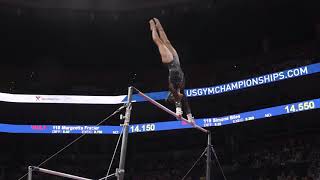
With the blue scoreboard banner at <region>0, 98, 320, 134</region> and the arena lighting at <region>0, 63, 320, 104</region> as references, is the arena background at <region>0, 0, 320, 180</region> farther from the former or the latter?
the blue scoreboard banner at <region>0, 98, 320, 134</region>

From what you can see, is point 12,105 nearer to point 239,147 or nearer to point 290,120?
point 239,147

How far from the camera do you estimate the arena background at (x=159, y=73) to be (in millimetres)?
23469

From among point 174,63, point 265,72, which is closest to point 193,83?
point 265,72

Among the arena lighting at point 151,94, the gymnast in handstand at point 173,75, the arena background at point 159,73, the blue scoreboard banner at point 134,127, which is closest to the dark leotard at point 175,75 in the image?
the gymnast in handstand at point 173,75

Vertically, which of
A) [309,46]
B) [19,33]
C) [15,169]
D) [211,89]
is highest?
[19,33]

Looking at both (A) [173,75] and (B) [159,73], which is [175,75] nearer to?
(A) [173,75]

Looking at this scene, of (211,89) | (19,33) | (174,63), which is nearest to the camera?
(174,63)

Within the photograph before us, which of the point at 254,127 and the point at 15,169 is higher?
the point at 254,127

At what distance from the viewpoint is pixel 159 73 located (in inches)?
1114

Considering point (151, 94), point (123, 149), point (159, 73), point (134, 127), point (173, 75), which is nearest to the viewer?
point (123, 149)

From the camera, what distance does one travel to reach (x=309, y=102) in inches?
814

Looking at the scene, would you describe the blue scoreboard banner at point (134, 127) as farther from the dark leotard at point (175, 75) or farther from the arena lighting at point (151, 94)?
the dark leotard at point (175, 75)

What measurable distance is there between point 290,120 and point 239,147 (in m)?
A: 3.00

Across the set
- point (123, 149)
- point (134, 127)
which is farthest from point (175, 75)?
point (134, 127)
